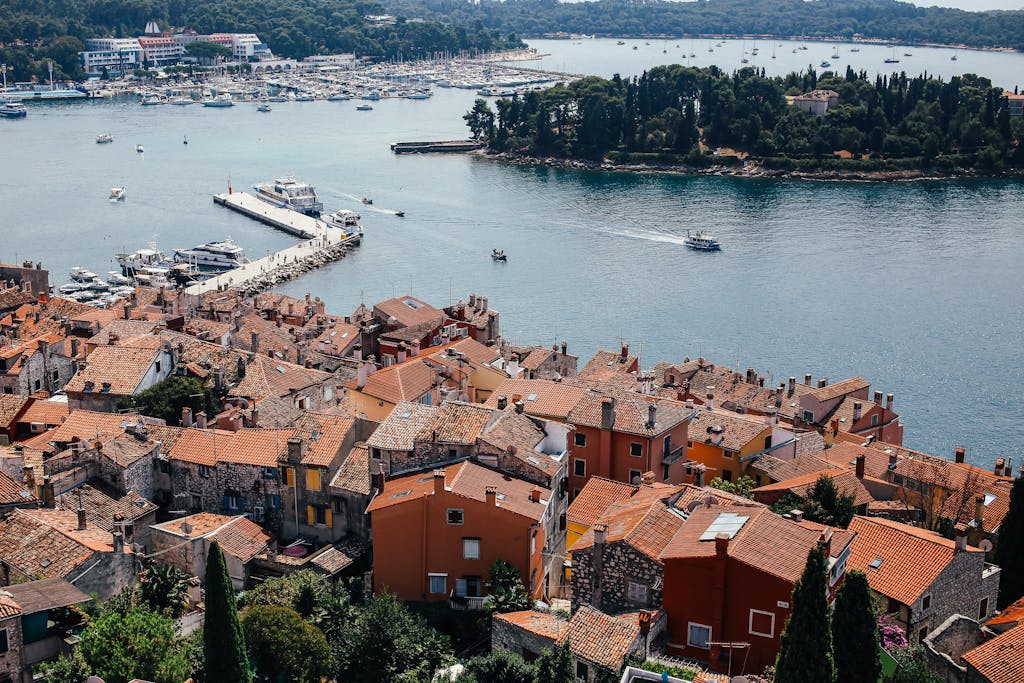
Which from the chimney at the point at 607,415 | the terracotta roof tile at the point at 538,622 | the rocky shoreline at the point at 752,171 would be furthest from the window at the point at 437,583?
the rocky shoreline at the point at 752,171

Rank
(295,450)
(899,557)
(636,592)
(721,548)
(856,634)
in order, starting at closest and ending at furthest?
(856,634) → (721,548) → (636,592) → (899,557) → (295,450)

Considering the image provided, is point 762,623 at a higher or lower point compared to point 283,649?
higher

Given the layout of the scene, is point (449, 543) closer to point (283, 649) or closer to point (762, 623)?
point (283, 649)

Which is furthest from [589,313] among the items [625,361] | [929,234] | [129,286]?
[929,234]

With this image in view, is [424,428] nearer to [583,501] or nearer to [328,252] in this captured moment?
[583,501]

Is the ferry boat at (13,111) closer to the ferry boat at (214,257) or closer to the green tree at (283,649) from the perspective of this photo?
the ferry boat at (214,257)

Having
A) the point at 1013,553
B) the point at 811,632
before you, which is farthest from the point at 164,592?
the point at 1013,553
